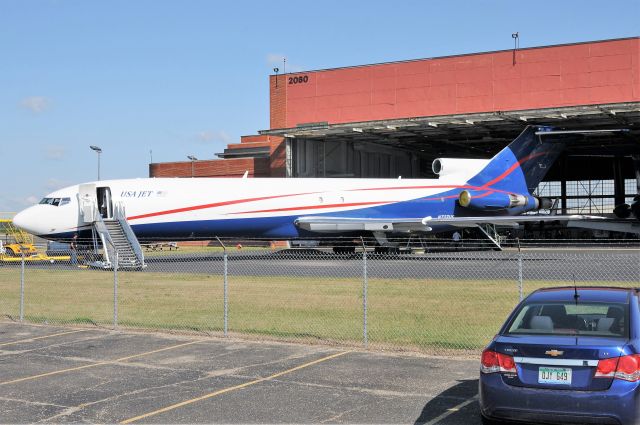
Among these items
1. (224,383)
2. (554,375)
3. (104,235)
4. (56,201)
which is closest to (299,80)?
(56,201)

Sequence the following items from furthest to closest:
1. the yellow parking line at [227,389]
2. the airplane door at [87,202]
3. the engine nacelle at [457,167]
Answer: the engine nacelle at [457,167] → the airplane door at [87,202] → the yellow parking line at [227,389]

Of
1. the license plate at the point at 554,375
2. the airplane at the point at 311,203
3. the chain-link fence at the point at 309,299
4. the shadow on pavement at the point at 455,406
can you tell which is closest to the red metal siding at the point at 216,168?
the airplane at the point at 311,203

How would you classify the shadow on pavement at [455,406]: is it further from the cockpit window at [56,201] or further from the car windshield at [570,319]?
the cockpit window at [56,201]

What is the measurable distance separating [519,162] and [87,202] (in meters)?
24.2

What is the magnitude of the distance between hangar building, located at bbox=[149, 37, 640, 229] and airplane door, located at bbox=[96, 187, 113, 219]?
51.2 feet

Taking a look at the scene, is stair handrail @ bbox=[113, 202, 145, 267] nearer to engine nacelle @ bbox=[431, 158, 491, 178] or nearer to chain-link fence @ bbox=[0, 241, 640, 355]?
chain-link fence @ bbox=[0, 241, 640, 355]

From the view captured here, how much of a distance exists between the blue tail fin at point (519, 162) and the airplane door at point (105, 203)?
19.7m

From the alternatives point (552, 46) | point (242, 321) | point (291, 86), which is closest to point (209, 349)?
point (242, 321)

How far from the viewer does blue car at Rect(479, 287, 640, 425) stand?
20.8 ft

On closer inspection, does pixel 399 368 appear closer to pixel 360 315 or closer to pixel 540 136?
pixel 360 315

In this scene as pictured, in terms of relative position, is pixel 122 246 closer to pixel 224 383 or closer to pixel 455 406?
Answer: pixel 224 383

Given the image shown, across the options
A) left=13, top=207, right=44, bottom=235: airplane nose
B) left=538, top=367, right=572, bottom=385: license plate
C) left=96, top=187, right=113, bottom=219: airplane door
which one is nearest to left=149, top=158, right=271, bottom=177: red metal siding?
left=96, top=187, right=113, bottom=219: airplane door

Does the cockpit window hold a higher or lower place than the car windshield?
higher

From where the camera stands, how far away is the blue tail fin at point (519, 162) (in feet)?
134
